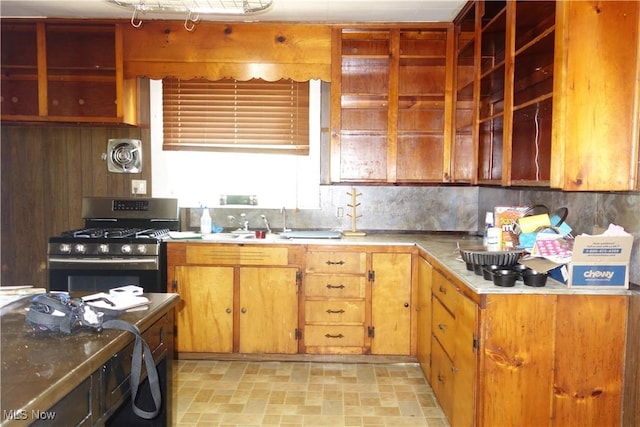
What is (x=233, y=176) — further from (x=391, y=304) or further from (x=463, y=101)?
(x=463, y=101)

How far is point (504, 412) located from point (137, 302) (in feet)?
4.74

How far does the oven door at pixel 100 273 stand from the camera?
10.2 ft

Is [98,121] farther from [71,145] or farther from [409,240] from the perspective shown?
[409,240]

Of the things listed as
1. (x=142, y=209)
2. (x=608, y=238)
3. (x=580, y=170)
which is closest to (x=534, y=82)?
(x=580, y=170)

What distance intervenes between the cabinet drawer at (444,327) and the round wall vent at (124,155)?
254 centimetres

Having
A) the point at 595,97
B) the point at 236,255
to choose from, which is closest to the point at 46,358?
the point at 595,97

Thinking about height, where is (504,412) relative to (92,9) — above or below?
below

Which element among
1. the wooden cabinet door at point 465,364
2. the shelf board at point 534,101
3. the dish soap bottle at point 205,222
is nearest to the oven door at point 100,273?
the dish soap bottle at point 205,222

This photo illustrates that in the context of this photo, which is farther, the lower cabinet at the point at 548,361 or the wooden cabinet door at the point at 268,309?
the wooden cabinet door at the point at 268,309

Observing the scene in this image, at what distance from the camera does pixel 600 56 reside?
1.75m

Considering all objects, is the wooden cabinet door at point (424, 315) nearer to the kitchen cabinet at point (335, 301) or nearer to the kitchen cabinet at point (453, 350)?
the kitchen cabinet at point (453, 350)

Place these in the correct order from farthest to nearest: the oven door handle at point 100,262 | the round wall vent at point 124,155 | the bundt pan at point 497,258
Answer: the round wall vent at point 124,155 → the oven door handle at point 100,262 → the bundt pan at point 497,258

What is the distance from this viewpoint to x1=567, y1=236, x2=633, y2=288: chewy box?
1740 mm

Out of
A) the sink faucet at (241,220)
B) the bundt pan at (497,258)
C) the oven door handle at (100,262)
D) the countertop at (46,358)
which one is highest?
the sink faucet at (241,220)
